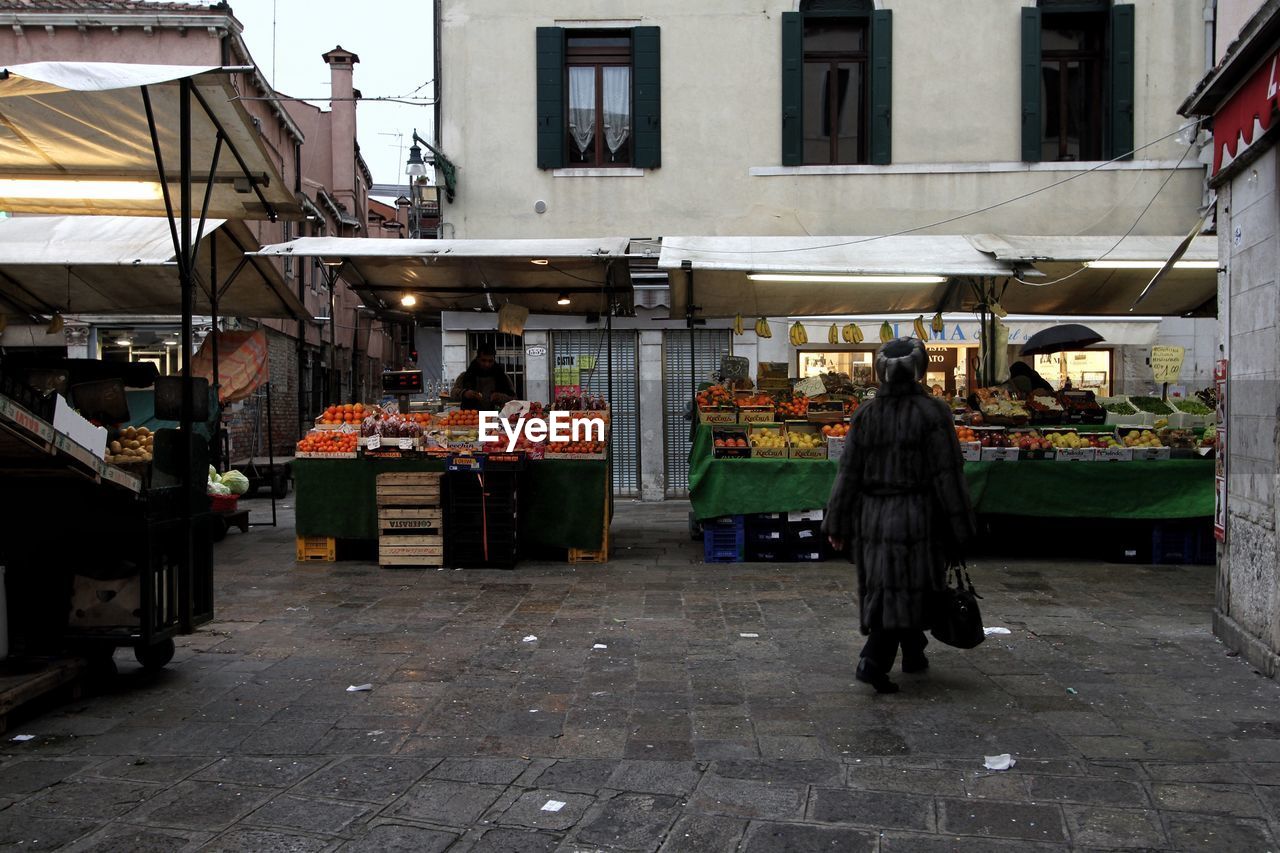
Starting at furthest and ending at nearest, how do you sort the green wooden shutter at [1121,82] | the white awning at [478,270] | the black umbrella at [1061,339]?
1. the green wooden shutter at [1121,82]
2. the black umbrella at [1061,339]
3. the white awning at [478,270]

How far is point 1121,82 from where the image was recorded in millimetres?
13477

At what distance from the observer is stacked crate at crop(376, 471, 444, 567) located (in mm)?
8984

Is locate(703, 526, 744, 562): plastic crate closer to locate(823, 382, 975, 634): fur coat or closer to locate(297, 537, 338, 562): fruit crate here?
locate(297, 537, 338, 562): fruit crate

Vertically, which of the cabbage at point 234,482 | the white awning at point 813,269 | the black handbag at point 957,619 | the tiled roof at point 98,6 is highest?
the tiled roof at point 98,6

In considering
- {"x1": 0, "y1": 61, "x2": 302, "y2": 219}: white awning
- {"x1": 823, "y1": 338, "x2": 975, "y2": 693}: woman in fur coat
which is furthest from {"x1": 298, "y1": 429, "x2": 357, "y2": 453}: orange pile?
{"x1": 823, "y1": 338, "x2": 975, "y2": 693}: woman in fur coat

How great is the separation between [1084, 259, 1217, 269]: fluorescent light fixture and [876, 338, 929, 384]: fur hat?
570 cm

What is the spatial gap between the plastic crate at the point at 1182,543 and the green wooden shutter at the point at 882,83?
667 centimetres

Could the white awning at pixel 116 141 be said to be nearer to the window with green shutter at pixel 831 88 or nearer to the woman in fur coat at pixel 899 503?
the woman in fur coat at pixel 899 503

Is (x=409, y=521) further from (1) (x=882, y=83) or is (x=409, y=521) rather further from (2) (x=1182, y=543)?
(1) (x=882, y=83)

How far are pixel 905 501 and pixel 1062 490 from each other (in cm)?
499

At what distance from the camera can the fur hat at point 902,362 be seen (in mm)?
5039

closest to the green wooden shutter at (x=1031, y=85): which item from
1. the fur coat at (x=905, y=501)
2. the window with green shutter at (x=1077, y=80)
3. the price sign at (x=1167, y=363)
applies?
the window with green shutter at (x=1077, y=80)

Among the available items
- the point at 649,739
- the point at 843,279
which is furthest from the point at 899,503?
the point at 843,279

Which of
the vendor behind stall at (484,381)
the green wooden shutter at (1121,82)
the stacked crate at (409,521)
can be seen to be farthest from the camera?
the green wooden shutter at (1121,82)
